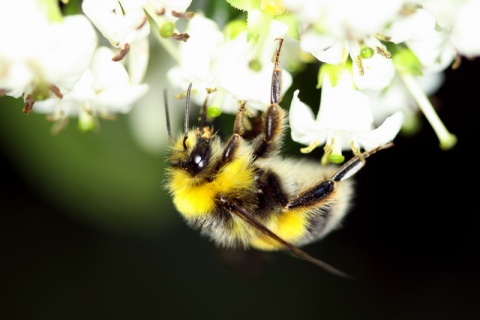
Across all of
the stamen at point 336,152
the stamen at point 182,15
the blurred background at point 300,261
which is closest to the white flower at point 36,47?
the stamen at point 182,15

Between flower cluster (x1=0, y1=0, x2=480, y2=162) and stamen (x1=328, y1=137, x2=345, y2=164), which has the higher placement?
flower cluster (x1=0, y1=0, x2=480, y2=162)

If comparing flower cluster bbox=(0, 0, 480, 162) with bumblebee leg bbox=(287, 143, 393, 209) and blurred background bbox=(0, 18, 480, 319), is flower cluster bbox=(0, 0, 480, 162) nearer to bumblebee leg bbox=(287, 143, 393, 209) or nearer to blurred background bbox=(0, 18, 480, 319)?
bumblebee leg bbox=(287, 143, 393, 209)

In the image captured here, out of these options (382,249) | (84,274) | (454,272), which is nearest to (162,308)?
(84,274)

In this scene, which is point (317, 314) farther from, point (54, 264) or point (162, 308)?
point (54, 264)

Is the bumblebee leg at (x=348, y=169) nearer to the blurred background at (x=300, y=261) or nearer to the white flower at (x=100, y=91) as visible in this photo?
the white flower at (x=100, y=91)

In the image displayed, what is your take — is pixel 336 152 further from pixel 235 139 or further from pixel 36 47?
pixel 36 47

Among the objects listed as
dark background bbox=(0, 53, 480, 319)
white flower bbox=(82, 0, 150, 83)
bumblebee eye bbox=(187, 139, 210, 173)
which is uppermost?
white flower bbox=(82, 0, 150, 83)

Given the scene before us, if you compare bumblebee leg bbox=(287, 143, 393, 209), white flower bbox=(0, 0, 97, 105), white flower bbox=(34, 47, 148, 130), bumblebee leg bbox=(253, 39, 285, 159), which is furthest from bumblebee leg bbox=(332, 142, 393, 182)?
white flower bbox=(0, 0, 97, 105)
